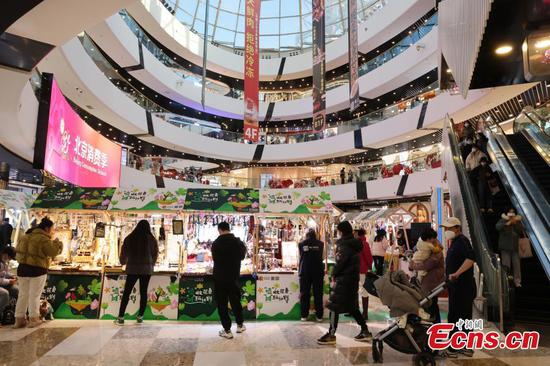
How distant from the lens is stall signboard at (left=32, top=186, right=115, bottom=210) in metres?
5.68

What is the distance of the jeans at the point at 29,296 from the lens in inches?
185

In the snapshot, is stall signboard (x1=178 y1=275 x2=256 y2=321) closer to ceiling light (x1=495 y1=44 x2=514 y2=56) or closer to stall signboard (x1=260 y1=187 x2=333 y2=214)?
stall signboard (x1=260 y1=187 x2=333 y2=214)

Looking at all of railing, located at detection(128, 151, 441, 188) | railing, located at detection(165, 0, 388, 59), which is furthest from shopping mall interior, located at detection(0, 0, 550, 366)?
railing, located at detection(165, 0, 388, 59)

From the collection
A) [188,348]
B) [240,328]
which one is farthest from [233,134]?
[188,348]

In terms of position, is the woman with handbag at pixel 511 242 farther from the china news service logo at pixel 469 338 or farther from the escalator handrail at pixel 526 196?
the china news service logo at pixel 469 338

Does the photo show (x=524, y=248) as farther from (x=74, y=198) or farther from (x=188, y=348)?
(x=74, y=198)

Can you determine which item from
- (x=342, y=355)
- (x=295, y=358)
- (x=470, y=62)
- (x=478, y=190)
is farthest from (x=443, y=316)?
(x=470, y=62)

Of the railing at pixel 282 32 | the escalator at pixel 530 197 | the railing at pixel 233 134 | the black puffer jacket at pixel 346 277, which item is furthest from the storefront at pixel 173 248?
the railing at pixel 282 32

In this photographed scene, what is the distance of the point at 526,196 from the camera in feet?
18.9

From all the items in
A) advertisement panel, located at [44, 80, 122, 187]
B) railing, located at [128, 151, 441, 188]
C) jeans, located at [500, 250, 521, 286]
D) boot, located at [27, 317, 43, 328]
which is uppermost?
railing, located at [128, 151, 441, 188]

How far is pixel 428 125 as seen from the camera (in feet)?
56.2

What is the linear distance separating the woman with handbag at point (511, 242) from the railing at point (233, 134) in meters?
12.3

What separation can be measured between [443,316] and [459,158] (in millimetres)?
3154

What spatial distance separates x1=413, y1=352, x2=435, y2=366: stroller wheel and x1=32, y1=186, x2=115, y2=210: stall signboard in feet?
14.9
